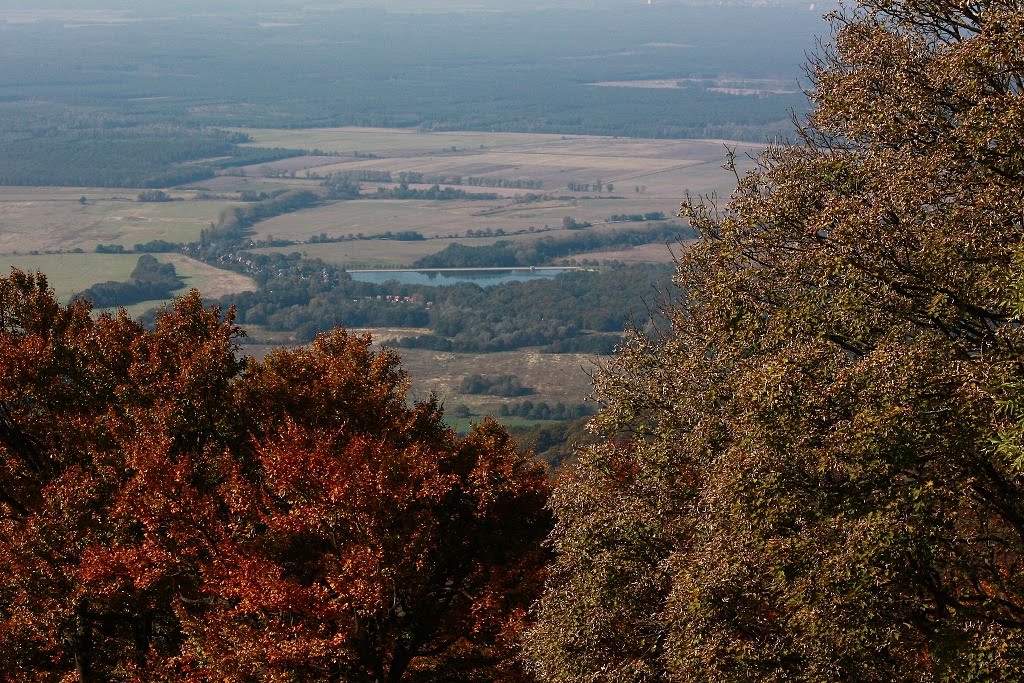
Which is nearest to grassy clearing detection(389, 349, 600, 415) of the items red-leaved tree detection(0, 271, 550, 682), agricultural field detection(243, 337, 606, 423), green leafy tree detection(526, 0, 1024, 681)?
agricultural field detection(243, 337, 606, 423)

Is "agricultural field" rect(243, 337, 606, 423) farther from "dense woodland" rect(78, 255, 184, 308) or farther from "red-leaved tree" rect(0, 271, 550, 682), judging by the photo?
"red-leaved tree" rect(0, 271, 550, 682)

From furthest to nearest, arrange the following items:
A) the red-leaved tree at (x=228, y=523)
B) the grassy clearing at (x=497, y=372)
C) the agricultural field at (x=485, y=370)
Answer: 1. the grassy clearing at (x=497, y=372)
2. the agricultural field at (x=485, y=370)
3. the red-leaved tree at (x=228, y=523)

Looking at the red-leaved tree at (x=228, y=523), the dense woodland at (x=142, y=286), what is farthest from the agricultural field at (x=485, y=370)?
the red-leaved tree at (x=228, y=523)

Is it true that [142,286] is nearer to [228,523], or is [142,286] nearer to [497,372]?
[497,372]

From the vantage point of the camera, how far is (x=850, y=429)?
18.2m

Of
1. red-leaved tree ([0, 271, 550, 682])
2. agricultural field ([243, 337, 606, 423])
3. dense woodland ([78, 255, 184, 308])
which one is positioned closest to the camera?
red-leaved tree ([0, 271, 550, 682])

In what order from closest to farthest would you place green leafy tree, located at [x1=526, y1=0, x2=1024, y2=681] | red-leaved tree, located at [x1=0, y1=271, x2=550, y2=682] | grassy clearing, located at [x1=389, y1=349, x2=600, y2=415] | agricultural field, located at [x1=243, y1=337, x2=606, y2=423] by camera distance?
green leafy tree, located at [x1=526, y1=0, x2=1024, y2=681] → red-leaved tree, located at [x1=0, y1=271, x2=550, y2=682] → agricultural field, located at [x1=243, y1=337, x2=606, y2=423] → grassy clearing, located at [x1=389, y1=349, x2=600, y2=415]

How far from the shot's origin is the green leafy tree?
18172 millimetres

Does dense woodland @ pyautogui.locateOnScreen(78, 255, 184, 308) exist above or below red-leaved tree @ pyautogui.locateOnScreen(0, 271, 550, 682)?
below

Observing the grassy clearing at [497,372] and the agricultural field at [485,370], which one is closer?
the agricultural field at [485,370]

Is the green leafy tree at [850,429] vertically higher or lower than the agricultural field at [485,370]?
higher

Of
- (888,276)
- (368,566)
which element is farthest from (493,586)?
(888,276)

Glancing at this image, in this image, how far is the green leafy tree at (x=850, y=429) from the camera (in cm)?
1817

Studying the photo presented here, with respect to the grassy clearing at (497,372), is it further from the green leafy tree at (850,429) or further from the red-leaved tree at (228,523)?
the green leafy tree at (850,429)
